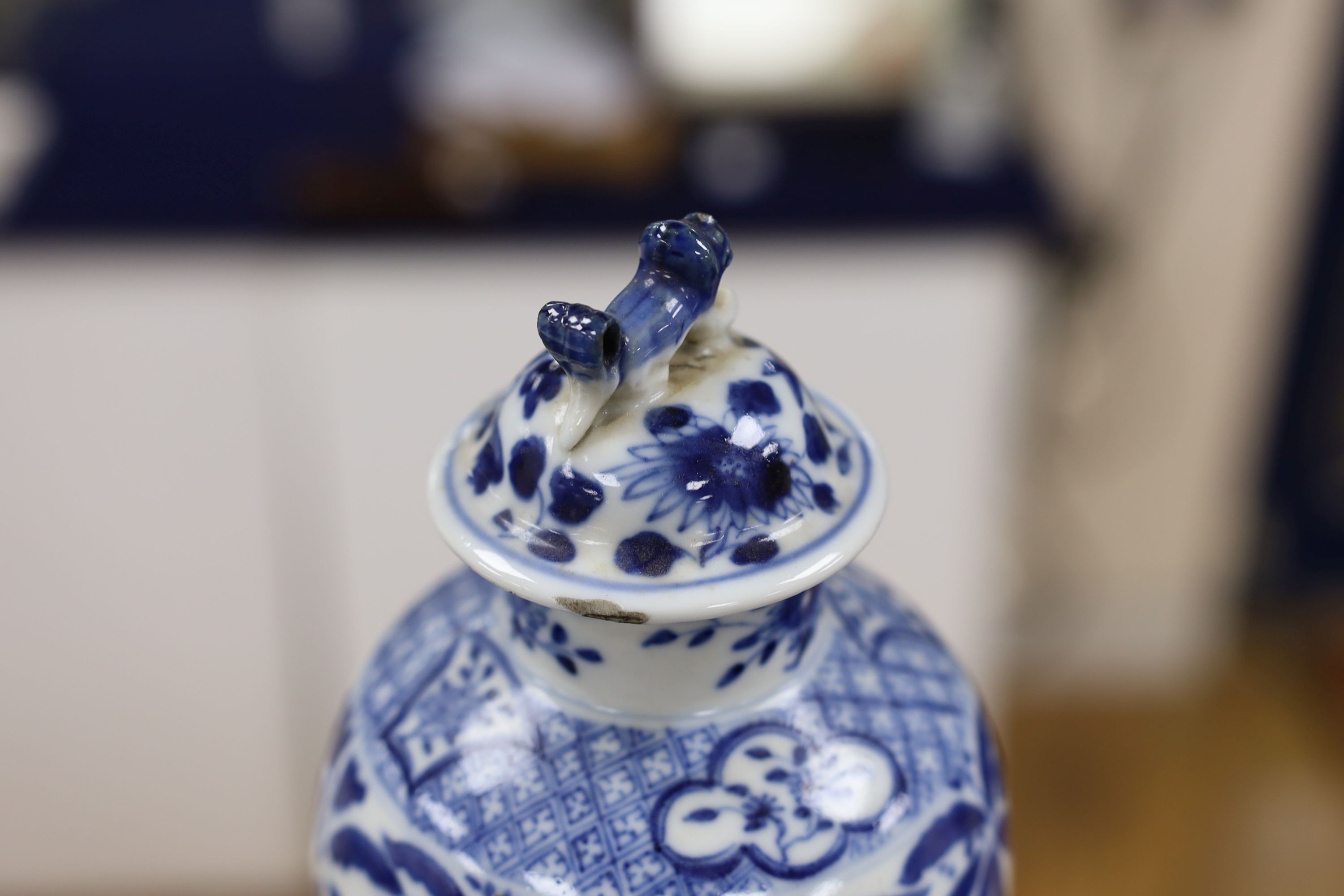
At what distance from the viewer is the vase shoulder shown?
1.62 ft

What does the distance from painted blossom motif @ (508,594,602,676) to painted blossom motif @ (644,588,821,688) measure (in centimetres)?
3

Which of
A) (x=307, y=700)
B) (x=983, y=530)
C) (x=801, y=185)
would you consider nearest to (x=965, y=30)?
(x=801, y=185)

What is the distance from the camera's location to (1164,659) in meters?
2.22

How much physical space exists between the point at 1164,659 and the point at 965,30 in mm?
1122

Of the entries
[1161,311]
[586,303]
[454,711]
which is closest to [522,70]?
[586,303]

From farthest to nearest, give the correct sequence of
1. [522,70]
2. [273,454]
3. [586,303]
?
[522,70] < [273,454] < [586,303]

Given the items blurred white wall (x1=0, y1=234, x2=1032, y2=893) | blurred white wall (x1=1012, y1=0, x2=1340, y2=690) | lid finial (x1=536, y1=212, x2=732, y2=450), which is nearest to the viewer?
lid finial (x1=536, y1=212, x2=732, y2=450)

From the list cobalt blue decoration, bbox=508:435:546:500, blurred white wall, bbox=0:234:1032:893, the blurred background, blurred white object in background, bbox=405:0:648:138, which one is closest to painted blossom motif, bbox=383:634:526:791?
cobalt blue decoration, bbox=508:435:546:500

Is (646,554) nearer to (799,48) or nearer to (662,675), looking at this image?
(662,675)

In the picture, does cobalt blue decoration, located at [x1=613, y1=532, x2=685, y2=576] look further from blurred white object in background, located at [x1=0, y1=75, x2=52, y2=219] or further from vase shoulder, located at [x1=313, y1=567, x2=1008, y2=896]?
blurred white object in background, located at [x1=0, y1=75, x2=52, y2=219]

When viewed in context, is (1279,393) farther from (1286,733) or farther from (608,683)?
(608,683)

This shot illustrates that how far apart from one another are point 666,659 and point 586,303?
0.76m

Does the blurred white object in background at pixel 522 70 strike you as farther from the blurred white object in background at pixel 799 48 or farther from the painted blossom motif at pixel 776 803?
the painted blossom motif at pixel 776 803

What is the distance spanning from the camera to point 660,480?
477 mm
